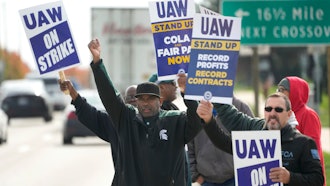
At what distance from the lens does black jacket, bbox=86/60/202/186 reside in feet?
26.2

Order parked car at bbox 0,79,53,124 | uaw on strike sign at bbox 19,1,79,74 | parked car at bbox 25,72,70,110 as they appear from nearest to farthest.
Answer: uaw on strike sign at bbox 19,1,79,74 → parked car at bbox 0,79,53,124 → parked car at bbox 25,72,70,110

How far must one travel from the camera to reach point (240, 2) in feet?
68.2

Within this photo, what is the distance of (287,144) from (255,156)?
8.9 inches

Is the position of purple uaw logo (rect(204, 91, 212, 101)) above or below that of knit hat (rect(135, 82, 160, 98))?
above

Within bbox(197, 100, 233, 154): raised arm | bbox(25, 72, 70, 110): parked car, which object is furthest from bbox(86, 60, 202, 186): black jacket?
bbox(25, 72, 70, 110): parked car

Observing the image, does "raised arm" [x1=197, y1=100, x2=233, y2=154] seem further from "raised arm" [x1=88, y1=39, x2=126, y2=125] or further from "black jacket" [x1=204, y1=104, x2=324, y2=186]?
"raised arm" [x1=88, y1=39, x2=126, y2=125]

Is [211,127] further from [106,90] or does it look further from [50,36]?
[50,36]

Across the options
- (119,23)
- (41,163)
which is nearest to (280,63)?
(119,23)

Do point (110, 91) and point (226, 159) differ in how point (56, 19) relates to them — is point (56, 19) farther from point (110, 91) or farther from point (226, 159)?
point (226, 159)

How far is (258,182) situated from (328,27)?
11.4 m

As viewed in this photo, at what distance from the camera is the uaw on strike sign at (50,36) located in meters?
8.74

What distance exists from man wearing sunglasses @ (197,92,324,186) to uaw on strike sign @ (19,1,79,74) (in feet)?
6.12

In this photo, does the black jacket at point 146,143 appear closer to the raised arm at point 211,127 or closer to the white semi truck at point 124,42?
the raised arm at point 211,127

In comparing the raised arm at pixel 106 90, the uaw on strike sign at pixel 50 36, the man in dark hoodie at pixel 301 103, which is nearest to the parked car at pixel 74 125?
the uaw on strike sign at pixel 50 36
